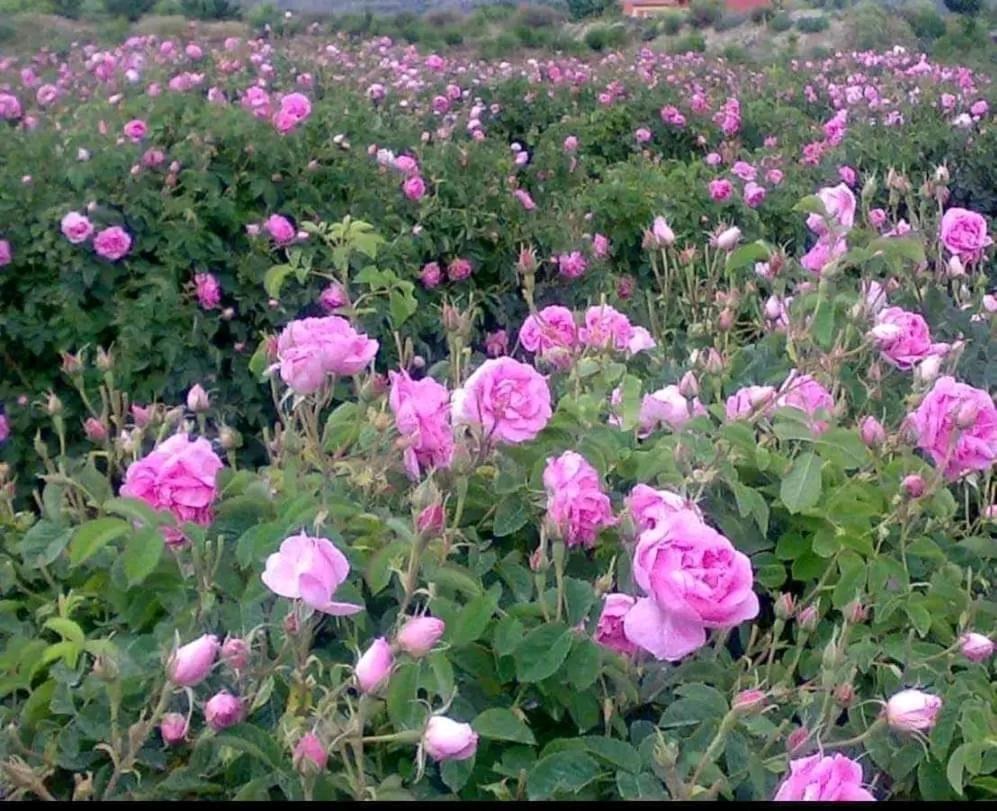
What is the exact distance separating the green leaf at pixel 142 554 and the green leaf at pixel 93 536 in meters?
0.02

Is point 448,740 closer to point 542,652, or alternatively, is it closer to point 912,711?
point 542,652

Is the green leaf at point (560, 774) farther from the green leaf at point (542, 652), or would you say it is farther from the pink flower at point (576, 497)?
the pink flower at point (576, 497)

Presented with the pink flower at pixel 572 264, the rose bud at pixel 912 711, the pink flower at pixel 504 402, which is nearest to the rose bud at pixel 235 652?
the pink flower at pixel 504 402

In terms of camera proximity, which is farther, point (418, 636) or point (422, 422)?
point (422, 422)

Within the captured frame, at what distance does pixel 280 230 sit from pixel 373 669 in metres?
2.58

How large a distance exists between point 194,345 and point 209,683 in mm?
2315

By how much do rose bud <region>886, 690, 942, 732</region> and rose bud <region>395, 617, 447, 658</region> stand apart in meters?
0.40

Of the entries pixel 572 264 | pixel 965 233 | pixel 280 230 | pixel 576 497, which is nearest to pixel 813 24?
pixel 572 264

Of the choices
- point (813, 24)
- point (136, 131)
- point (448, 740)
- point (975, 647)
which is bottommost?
→ point (813, 24)

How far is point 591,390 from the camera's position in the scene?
5.40 feet

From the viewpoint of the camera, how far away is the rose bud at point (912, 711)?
3.56ft

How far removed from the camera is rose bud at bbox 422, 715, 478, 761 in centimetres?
98

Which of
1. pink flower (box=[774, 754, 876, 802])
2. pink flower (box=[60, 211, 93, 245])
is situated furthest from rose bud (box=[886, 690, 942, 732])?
pink flower (box=[60, 211, 93, 245])

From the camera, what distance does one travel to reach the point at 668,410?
153 cm
